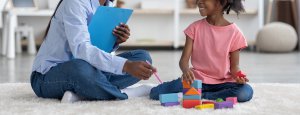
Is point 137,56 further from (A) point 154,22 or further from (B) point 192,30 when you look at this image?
(A) point 154,22

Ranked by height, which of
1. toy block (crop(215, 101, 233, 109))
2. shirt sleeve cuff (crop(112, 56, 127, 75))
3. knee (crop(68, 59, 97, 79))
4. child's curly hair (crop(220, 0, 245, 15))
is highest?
child's curly hair (crop(220, 0, 245, 15))

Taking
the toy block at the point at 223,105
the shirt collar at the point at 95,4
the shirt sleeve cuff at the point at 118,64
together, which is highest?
the shirt collar at the point at 95,4

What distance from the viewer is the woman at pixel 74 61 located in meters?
1.53

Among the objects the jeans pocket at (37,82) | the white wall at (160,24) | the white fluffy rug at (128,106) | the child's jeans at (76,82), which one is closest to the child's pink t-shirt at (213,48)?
the white fluffy rug at (128,106)

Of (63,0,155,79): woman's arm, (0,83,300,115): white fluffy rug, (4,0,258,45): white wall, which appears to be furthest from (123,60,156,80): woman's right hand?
(4,0,258,45): white wall

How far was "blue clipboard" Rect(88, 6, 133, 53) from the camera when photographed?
64.1 inches

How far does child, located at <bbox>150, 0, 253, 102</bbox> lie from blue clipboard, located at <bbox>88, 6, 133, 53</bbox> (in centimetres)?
21

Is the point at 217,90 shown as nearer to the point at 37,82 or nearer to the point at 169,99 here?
the point at 169,99

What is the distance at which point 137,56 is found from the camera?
1.86 meters

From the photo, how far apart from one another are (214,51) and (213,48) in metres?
0.01

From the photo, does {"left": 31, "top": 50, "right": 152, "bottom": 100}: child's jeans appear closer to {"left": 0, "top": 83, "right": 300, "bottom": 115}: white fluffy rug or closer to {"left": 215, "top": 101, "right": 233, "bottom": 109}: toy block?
{"left": 0, "top": 83, "right": 300, "bottom": 115}: white fluffy rug

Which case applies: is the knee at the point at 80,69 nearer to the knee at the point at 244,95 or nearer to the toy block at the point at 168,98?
the toy block at the point at 168,98

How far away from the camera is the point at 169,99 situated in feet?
5.13

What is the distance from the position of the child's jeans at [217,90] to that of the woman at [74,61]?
0.12 meters
